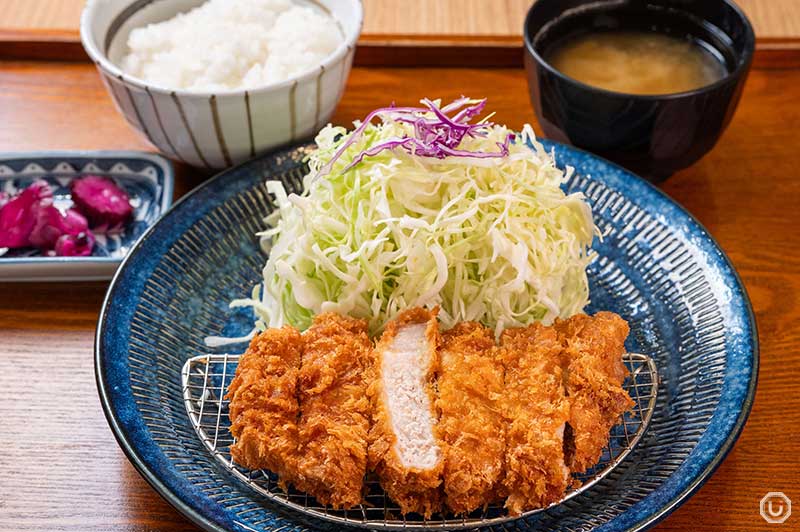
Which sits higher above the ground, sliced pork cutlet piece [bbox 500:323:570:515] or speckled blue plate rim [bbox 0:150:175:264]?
sliced pork cutlet piece [bbox 500:323:570:515]

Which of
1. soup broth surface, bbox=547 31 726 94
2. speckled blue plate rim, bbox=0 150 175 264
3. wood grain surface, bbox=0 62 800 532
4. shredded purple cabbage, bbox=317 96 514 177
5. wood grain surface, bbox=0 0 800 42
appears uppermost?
shredded purple cabbage, bbox=317 96 514 177

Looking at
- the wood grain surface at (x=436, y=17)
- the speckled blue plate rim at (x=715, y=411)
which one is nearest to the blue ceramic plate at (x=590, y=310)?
the speckled blue plate rim at (x=715, y=411)

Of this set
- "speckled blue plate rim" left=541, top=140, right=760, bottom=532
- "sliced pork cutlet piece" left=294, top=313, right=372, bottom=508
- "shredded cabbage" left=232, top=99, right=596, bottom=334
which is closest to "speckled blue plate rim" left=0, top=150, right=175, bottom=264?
"shredded cabbage" left=232, top=99, right=596, bottom=334

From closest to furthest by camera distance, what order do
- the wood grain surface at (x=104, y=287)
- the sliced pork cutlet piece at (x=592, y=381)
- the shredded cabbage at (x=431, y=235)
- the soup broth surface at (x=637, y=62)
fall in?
the sliced pork cutlet piece at (x=592, y=381) → the wood grain surface at (x=104, y=287) → the shredded cabbage at (x=431, y=235) → the soup broth surface at (x=637, y=62)

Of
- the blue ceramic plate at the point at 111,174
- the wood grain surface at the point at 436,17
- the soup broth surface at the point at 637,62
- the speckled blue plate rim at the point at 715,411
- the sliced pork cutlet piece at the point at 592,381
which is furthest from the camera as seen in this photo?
the wood grain surface at the point at 436,17

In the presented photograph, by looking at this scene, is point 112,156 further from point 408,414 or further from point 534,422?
point 534,422

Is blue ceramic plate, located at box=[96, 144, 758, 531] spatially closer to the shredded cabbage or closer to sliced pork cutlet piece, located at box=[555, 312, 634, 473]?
sliced pork cutlet piece, located at box=[555, 312, 634, 473]

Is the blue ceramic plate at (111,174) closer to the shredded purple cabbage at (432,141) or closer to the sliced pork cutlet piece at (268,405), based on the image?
the shredded purple cabbage at (432,141)
